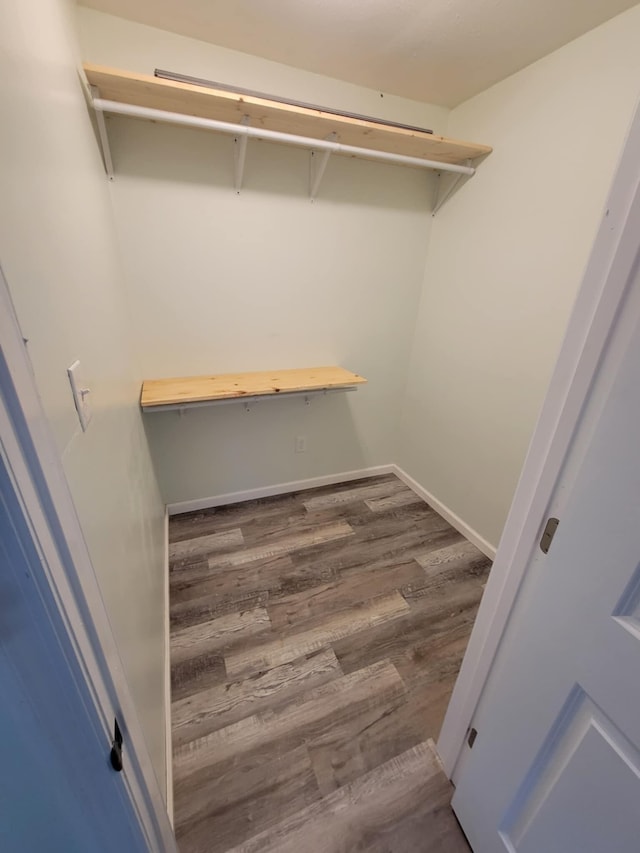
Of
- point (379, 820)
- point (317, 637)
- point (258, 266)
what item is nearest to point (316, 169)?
point (258, 266)

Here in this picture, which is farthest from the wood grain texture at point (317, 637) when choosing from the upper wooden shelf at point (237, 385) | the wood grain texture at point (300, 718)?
the upper wooden shelf at point (237, 385)

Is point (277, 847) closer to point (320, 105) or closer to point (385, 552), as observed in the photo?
point (385, 552)

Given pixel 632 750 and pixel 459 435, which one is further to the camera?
pixel 459 435

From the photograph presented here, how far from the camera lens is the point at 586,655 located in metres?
0.60

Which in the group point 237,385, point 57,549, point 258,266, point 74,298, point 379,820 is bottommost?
point 379,820

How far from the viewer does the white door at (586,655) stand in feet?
1.74

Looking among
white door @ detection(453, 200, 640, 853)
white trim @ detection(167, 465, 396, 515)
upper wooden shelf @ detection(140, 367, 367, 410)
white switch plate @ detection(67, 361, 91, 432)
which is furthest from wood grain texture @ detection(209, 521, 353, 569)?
white switch plate @ detection(67, 361, 91, 432)

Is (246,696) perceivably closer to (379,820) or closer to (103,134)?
(379,820)

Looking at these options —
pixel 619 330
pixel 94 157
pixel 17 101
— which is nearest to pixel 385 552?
pixel 619 330

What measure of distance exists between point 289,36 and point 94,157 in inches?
37.9

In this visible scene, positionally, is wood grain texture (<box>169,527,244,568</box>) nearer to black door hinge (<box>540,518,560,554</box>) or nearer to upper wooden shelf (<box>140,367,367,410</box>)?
upper wooden shelf (<box>140,367,367,410</box>)

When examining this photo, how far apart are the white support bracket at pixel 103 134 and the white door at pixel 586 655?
5.98 feet

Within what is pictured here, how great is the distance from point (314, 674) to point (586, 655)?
1.12 meters

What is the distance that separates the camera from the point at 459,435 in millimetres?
2164
